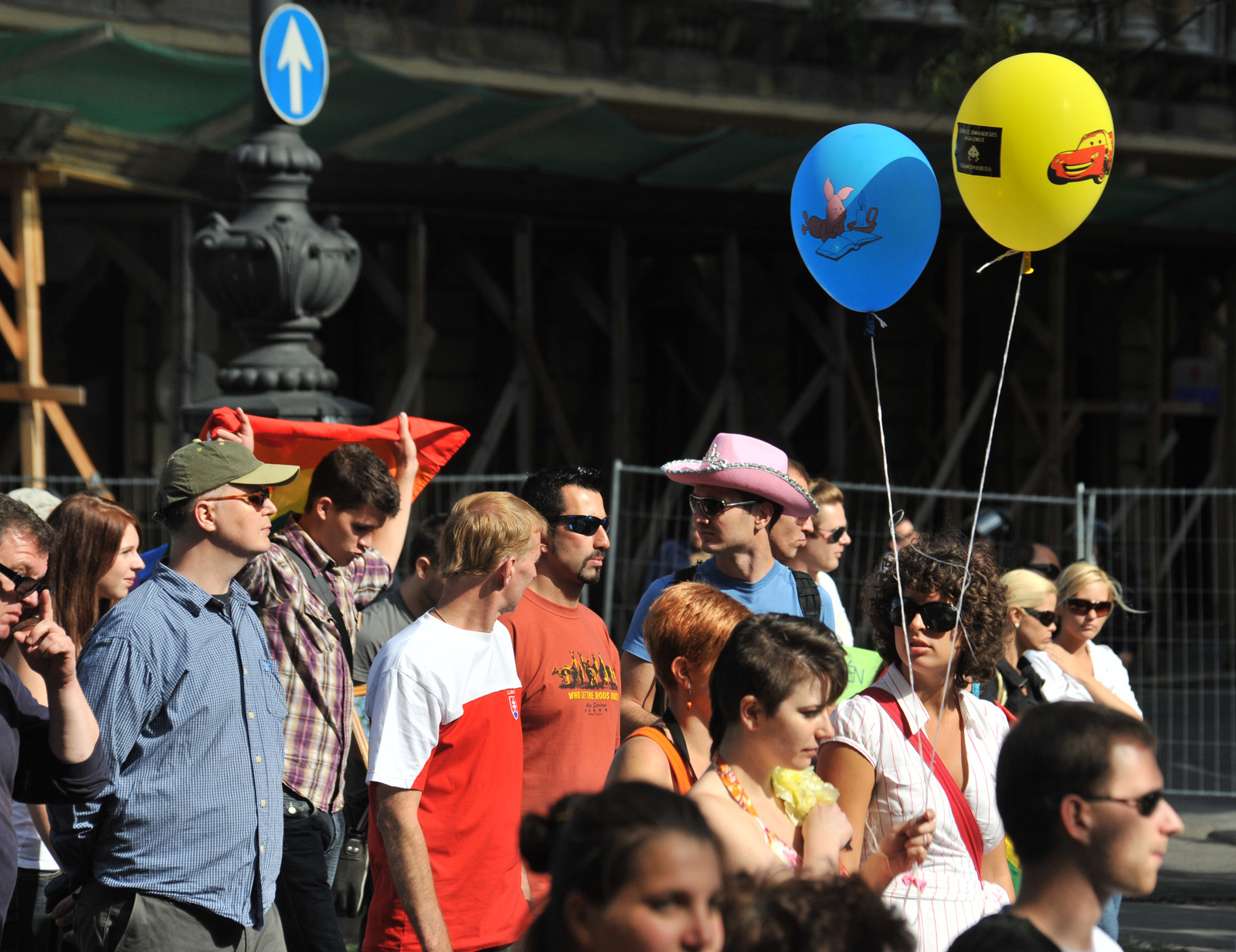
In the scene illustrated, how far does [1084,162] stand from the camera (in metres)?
4.58

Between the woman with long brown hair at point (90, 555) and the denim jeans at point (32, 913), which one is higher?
the woman with long brown hair at point (90, 555)

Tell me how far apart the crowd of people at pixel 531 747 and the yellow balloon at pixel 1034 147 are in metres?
1.12

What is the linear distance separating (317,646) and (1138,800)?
268cm

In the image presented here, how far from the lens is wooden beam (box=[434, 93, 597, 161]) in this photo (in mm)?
9961

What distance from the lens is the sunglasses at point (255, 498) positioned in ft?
12.0

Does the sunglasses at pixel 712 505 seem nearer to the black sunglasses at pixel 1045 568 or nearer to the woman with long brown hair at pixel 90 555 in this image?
the woman with long brown hair at pixel 90 555

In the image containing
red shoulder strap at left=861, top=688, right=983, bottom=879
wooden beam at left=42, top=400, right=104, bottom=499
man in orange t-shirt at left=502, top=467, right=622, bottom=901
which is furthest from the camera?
wooden beam at left=42, top=400, right=104, bottom=499

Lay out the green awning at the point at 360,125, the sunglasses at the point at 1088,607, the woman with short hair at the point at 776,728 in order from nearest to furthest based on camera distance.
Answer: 1. the woman with short hair at the point at 776,728
2. the sunglasses at the point at 1088,607
3. the green awning at the point at 360,125

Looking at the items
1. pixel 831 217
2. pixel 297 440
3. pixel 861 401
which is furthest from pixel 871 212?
pixel 861 401

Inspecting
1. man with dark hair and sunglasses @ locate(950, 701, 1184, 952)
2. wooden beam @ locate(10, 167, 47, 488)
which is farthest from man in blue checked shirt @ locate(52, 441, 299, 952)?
wooden beam @ locate(10, 167, 47, 488)

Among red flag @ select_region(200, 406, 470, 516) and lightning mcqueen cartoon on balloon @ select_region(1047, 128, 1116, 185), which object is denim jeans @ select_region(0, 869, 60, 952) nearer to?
red flag @ select_region(200, 406, 470, 516)

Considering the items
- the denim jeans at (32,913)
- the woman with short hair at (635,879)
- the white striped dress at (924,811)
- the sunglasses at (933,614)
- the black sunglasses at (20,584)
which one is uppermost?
the black sunglasses at (20,584)

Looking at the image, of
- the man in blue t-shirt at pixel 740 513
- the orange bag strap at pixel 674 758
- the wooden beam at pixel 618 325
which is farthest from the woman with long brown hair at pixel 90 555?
the wooden beam at pixel 618 325

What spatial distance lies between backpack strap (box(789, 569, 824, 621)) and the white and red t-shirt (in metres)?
1.54
